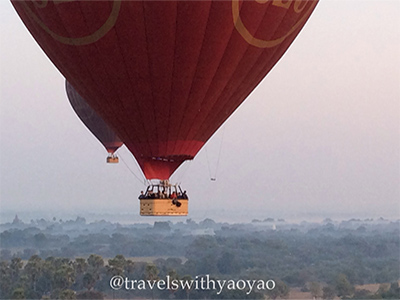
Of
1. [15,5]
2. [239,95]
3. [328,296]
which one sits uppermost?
[15,5]

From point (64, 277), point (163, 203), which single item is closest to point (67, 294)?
point (64, 277)

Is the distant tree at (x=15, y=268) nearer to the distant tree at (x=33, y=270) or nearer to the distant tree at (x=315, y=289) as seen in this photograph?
the distant tree at (x=33, y=270)

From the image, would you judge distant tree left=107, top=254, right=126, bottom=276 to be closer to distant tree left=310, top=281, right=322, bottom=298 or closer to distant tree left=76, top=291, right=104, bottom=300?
distant tree left=76, top=291, right=104, bottom=300

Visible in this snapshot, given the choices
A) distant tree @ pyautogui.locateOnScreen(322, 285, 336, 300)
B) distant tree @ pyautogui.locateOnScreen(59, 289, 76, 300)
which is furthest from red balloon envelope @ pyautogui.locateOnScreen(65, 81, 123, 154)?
distant tree @ pyautogui.locateOnScreen(322, 285, 336, 300)

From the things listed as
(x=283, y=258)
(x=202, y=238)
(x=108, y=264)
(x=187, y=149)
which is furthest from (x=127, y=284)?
(x=187, y=149)

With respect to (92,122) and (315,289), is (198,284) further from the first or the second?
(92,122)

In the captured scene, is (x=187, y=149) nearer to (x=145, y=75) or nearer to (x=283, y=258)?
(x=145, y=75)

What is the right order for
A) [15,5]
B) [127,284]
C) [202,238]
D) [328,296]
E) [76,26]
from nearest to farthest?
[76,26], [15,5], [328,296], [127,284], [202,238]
